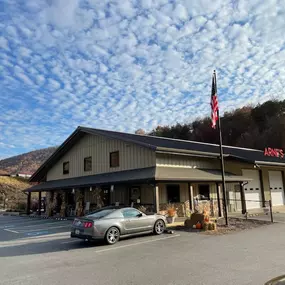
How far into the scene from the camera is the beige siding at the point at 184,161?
18.7 metres

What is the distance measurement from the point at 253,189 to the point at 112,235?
55.4 feet

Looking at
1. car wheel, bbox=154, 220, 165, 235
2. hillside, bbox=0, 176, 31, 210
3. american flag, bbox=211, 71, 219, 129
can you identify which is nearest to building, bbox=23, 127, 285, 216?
car wheel, bbox=154, 220, 165, 235

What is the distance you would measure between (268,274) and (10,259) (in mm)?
7250

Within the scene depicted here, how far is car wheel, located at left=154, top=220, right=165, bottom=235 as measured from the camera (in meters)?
13.1

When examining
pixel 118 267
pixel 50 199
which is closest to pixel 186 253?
pixel 118 267

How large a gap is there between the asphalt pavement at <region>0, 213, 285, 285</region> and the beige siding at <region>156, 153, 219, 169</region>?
646 centimetres

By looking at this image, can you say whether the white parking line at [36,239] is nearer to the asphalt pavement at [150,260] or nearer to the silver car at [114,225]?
the asphalt pavement at [150,260]

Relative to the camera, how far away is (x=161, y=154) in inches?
738

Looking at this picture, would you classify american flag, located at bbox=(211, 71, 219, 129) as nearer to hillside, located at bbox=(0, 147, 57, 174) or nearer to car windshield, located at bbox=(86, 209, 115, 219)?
car windshield, located at bbox=(86, 209, 115, 219)

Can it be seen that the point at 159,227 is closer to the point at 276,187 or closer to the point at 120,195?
the point at 120,195

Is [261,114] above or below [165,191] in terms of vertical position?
above

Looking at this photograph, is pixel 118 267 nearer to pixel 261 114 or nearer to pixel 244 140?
pixel 244 140

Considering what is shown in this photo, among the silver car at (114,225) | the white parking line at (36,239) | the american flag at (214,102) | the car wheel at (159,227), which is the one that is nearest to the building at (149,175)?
the car wheel at (159,227)

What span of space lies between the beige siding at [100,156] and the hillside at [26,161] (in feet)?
202
